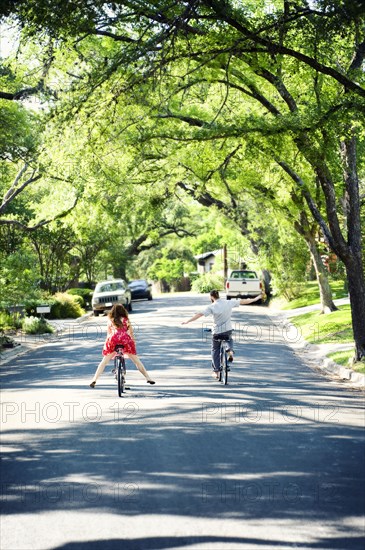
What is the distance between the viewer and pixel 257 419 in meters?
10.9

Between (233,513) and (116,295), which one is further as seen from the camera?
(116,295)

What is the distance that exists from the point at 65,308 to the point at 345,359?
23.6m

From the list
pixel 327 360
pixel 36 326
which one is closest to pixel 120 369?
pixel 327 360

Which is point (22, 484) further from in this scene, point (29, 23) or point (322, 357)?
point (322, 357)

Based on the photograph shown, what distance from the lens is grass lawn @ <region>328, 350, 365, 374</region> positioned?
51.2 ft

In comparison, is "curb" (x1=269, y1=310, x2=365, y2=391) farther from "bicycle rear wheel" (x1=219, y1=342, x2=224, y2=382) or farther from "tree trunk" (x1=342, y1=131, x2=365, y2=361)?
"bicycle rear wheel" (x1=219, y1=342, x2=224, y2=382)

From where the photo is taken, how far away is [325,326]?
24.7 m

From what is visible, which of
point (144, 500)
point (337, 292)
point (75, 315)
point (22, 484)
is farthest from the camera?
point (337, 292)

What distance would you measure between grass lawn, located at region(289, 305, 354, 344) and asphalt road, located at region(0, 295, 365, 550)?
5.53 m

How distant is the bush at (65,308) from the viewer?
Answer: 38062mm

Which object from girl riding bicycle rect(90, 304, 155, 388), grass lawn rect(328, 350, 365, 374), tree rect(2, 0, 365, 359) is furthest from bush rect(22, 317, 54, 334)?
girl riding bicycle rect(90, 304, 155, 388)

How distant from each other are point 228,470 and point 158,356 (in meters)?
11.4

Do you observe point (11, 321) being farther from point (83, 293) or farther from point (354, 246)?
point (83, 293)

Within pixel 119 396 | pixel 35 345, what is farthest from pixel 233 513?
pixel 35 345
